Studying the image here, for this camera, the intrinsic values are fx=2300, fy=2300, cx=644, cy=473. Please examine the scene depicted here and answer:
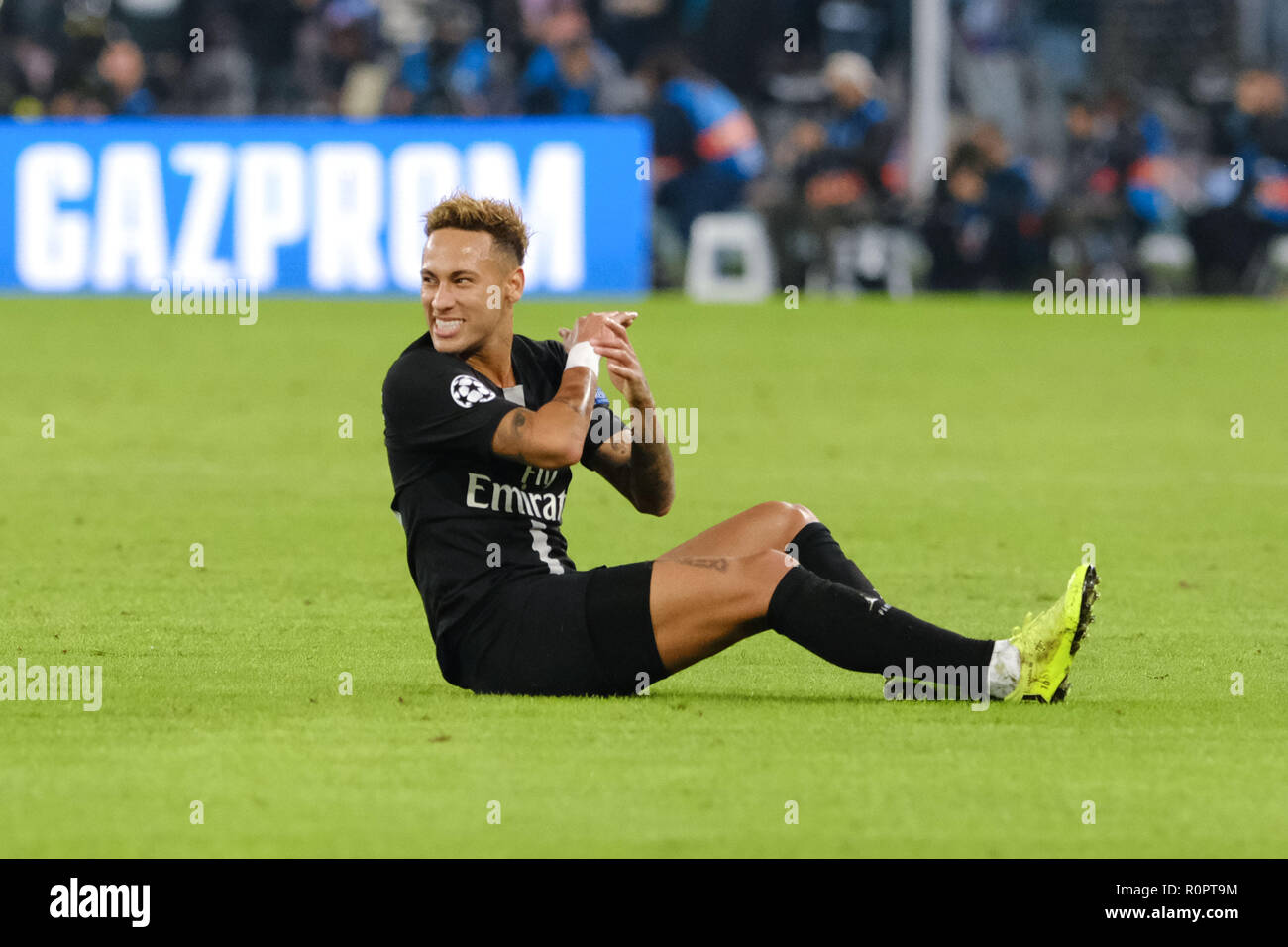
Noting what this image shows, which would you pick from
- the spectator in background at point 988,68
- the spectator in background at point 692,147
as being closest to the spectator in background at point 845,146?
the spectator in background at point 692,147

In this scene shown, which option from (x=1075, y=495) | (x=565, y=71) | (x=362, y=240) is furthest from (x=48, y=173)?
(x=1075, y=495)

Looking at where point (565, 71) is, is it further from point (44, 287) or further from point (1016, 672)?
point (1016, 672)

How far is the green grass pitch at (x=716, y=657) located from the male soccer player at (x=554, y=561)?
0.17m

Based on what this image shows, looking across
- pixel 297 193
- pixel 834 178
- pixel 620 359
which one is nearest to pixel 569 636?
pixel 620 359

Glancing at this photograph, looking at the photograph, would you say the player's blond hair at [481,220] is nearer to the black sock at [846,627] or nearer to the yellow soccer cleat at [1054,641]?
the black sock at [846,627]

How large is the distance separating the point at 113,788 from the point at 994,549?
6.11 meters

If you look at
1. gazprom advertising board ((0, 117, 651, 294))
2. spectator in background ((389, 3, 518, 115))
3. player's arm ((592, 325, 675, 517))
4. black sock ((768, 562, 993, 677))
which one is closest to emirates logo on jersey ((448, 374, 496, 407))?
player's arm ((592, 325, 675, 517))

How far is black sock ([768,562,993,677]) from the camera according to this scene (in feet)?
21.6

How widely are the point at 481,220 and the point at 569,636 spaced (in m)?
1.28

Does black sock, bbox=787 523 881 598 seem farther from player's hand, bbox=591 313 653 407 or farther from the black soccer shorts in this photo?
player's hand, bbox=591 313 653 407

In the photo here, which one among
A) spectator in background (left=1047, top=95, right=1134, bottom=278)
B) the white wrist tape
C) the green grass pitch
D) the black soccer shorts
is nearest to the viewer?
the green grass pitch

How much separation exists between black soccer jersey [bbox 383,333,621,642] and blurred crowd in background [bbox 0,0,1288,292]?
17399mm

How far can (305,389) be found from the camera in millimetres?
17562
